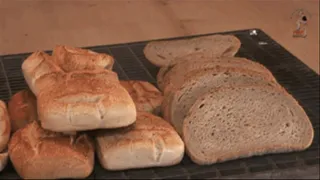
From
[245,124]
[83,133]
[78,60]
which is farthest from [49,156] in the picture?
[245,124]

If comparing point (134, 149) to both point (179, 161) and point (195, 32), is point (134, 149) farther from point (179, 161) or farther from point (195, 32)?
point (195, 32)

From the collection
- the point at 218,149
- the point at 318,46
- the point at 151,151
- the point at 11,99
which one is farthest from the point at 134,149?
the point at 318,46

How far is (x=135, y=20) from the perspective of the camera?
1520 mm

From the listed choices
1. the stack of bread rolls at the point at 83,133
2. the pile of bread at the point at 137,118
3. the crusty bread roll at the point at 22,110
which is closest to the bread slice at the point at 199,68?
the pile of bread at the point at 137,118

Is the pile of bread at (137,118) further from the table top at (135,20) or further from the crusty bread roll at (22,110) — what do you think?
the table top at (135,20)

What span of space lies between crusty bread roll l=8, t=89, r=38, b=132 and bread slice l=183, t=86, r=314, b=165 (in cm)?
25

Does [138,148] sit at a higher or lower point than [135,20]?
higher

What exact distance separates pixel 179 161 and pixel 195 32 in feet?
2.00

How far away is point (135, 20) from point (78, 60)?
21.1 inches

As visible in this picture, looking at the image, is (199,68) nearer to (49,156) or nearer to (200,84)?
(200,84)

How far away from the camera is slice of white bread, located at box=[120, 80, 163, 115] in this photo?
1.01 m

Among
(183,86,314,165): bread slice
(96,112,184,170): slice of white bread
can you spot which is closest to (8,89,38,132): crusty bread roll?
(96,112,184,170): slice of white bread

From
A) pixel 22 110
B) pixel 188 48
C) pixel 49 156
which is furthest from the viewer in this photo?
pixel 188 48

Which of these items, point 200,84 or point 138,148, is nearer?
point 138,148
